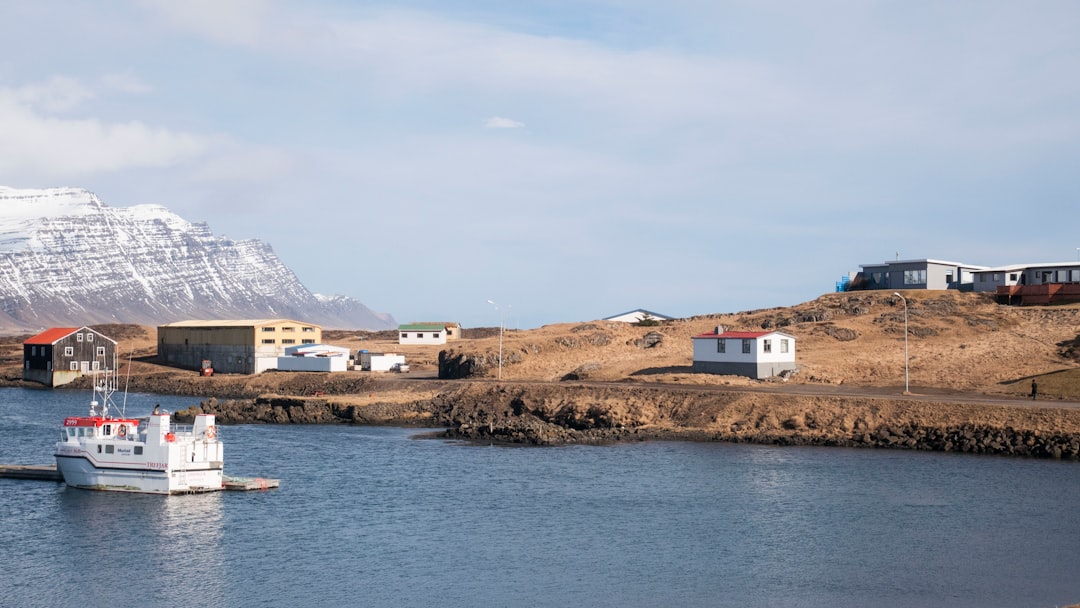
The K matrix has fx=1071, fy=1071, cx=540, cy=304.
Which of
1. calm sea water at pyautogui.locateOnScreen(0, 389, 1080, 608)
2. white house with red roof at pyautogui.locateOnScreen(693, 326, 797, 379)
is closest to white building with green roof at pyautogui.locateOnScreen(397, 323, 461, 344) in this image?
white house with red roof at pyautogui.locateOnScreen(693, 326, 797, 379)

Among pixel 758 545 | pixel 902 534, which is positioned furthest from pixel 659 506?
pixel 902 534

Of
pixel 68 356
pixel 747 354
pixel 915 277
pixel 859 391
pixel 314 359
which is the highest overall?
pixel 915 277

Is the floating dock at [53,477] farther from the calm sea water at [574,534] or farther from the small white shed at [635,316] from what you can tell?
the small white shed at [635,316]

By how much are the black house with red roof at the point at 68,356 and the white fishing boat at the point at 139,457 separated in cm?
8650

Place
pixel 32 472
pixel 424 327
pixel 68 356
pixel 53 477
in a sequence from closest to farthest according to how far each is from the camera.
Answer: pixel 53 477, pixel 32 472, pixel 68 356, pixel 424 327

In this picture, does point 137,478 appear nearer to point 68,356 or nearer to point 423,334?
point 68,356

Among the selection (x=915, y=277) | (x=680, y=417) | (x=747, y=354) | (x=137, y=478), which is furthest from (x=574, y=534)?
(x=915, y=277)

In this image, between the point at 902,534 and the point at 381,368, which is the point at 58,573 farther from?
the point at 381,368

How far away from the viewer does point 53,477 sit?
66.1m

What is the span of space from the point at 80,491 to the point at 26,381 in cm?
9688

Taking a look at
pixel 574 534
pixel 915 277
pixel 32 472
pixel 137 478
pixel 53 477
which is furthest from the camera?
pixel 915 277

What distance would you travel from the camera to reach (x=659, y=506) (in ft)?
190

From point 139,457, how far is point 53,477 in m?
8.60

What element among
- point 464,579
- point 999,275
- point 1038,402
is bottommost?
point 464,579
